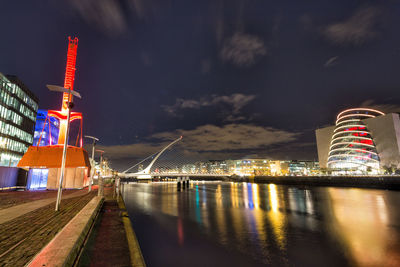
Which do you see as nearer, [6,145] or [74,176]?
[74,176]

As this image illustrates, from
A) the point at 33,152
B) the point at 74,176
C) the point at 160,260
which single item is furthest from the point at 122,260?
the point at 74,176

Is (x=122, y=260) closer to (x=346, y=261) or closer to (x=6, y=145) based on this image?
(x=346, y=261)

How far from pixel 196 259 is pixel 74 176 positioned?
27892 mm

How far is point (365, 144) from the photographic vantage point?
9706 cm

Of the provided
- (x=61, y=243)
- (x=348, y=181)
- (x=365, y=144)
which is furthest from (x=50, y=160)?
(x=365, y=144)

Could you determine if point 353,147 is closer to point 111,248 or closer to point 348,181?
point 348,181

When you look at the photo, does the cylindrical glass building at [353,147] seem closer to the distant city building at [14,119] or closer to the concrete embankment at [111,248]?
the concrete embankment at [111,248]

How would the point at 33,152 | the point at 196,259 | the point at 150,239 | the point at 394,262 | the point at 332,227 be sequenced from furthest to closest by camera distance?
the point at 33,152
the point at 332,227
the point at 150,239
the point at 196,259
the point at 394,262

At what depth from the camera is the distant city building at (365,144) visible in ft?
309

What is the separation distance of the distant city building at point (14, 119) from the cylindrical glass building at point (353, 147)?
4843 inches

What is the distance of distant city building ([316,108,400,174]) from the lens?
9419cm

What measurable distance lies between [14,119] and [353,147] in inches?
5065

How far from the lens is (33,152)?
73.0 feet

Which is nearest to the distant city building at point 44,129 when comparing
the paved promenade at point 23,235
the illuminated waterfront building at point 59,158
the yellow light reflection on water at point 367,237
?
the illuminated waterfront building at point 59,158
